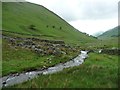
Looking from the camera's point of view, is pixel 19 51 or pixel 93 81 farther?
pixel 19 51

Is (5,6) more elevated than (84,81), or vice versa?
(5,6)

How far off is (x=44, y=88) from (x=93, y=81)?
3979mm

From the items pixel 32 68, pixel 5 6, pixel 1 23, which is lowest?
pixel 32 68

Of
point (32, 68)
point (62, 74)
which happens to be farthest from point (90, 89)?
point (32, 68)

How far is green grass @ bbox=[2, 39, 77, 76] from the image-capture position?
42.7 m

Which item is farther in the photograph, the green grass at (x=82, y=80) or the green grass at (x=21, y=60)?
the green grass at (x=21, y=60)

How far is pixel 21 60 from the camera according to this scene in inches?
2007

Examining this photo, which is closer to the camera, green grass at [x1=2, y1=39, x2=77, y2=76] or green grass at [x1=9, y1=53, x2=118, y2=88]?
green grass at [x1=9, y1=53, x2=118, y2=88]

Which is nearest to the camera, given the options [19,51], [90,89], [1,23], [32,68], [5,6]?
[90,89]

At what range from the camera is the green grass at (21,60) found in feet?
140

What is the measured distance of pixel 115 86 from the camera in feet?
65.0

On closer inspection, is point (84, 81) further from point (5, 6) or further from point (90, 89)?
point (5, 6)

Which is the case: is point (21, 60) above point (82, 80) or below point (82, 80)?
below

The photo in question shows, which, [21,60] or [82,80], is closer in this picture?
[82,80]
